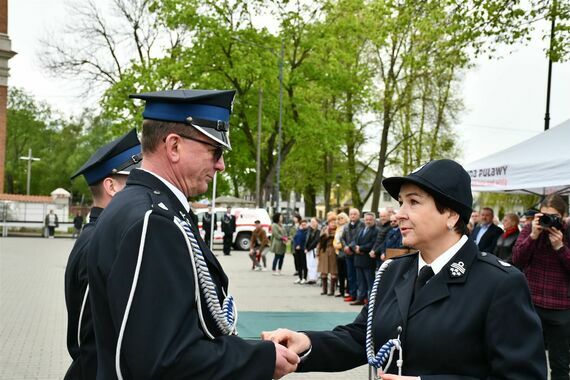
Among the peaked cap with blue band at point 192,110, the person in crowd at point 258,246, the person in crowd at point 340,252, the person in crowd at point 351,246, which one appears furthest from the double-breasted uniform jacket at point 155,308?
the person in crowd at point 258,246

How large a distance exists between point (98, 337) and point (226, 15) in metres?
36.5

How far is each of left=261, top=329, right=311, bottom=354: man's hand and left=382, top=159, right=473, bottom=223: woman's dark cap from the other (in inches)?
30.0

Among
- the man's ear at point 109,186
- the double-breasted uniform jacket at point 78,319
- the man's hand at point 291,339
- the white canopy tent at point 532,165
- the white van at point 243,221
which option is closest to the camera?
the man's hand at point 291,339

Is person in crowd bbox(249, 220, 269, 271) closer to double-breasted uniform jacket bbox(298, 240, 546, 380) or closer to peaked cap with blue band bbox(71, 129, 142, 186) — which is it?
peaked cap with blue band bbox(71, 129, 142, 186)

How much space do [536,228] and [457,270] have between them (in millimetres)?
5073

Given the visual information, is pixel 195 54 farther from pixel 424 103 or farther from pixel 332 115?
pixel 424 103

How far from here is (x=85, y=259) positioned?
10.8 feet

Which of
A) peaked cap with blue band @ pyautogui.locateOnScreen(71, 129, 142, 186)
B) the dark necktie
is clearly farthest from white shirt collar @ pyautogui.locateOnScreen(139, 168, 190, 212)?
peaked cap with blue band @ pyautogui.locateOnScreen(71, 129, 142, 186)

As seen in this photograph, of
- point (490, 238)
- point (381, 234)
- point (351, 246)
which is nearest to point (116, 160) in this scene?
point (490, 238)

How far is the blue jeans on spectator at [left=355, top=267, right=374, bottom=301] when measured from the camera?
15586mm

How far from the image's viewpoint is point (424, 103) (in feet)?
156

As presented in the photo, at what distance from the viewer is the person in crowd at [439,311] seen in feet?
9.23

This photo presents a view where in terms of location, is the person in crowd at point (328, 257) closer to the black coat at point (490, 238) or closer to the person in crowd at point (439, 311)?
the black coat at point (490, 238)

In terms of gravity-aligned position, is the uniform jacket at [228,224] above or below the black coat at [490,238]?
below
